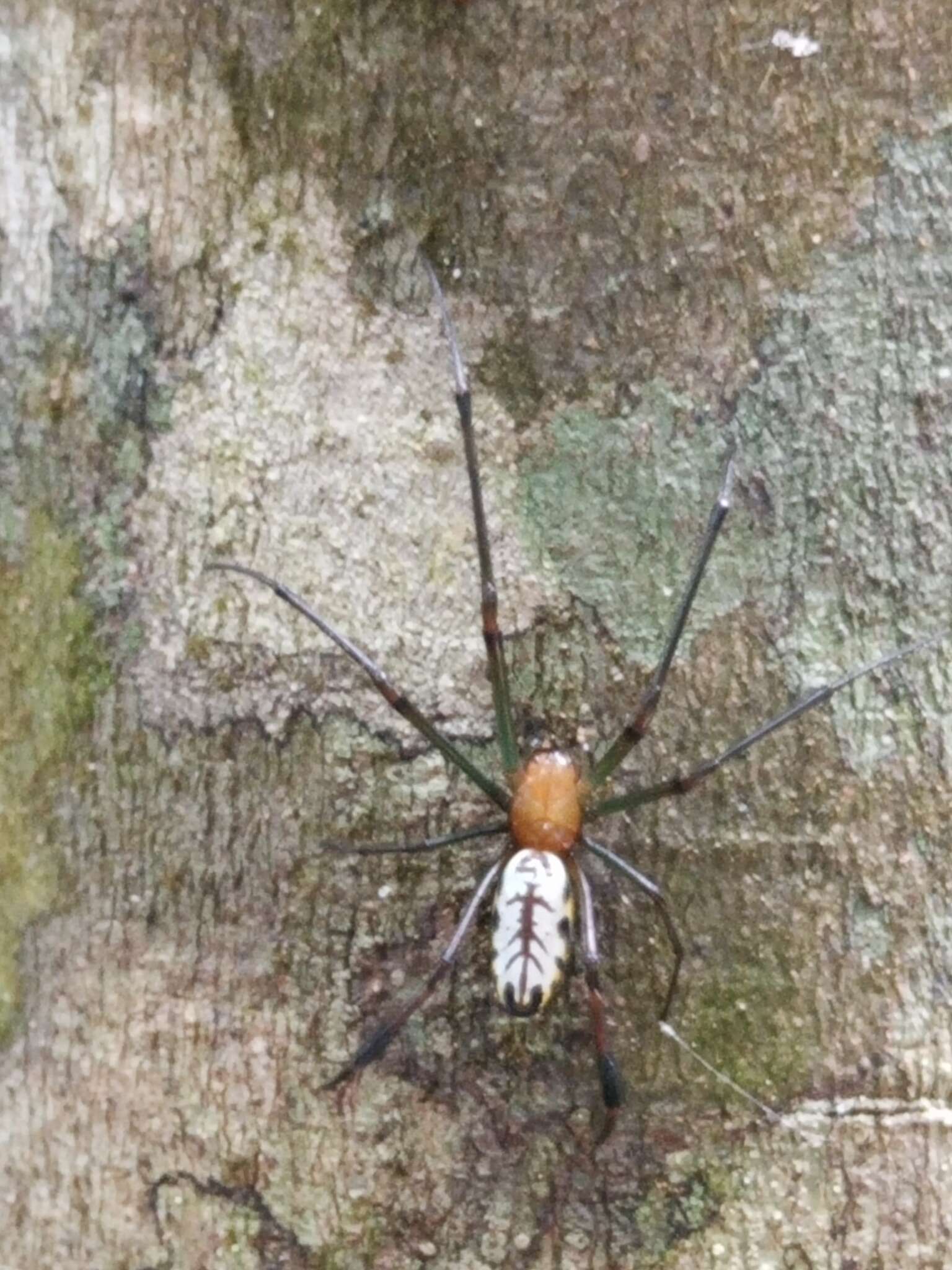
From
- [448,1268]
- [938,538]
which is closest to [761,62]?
[938,538]

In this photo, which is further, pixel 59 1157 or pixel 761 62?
pixel 59 1157

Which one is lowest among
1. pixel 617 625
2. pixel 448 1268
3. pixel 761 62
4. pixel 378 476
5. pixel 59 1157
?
pixel 448 1268

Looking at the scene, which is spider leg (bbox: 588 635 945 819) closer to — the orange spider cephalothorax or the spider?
the spider

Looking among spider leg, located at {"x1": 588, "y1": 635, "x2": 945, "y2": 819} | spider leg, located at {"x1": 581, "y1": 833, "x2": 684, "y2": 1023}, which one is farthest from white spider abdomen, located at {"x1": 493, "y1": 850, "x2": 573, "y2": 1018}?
spider leg, located at {"x1": 588, "y1": 635, "x2": 945, "y2": 819}

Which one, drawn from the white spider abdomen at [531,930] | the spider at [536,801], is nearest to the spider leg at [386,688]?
the spider at [536,801]

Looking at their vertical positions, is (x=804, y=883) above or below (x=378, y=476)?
below

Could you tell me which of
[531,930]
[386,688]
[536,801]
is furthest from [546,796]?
[386,688]

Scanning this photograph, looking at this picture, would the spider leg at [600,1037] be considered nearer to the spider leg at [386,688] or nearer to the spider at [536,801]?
the spider at [536,801]

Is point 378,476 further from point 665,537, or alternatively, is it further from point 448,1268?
point 448,1268
